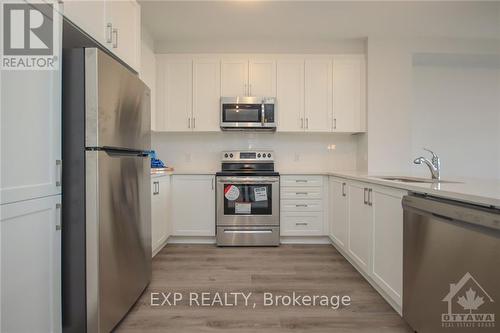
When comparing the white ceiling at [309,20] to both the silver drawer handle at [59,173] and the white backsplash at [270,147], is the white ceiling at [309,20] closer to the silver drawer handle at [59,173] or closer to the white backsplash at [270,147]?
the white backsplash at [270,147]

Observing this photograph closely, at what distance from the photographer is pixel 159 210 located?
3.07m

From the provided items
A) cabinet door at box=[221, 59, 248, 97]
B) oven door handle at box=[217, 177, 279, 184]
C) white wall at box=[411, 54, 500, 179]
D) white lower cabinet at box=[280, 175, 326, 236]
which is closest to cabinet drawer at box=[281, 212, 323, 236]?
white lower cabinet at box=[280, 175, 326, 236]

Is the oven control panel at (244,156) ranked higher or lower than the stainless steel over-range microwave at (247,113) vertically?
lower

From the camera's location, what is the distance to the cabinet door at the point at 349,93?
3.71 meters

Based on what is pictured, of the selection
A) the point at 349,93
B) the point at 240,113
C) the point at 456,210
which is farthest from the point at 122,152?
the point at 349,93

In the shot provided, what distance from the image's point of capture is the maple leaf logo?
3.92ft

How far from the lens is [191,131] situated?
3729 mm

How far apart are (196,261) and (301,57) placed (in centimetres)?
271

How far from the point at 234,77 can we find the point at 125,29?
1.63m

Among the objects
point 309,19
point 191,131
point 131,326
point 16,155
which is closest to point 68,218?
point 16,155

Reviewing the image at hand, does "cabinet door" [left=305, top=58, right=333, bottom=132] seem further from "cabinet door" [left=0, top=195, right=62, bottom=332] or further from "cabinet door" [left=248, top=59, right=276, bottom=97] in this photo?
"cabinet door" [left=0, top=195, right=62, bottom=332]

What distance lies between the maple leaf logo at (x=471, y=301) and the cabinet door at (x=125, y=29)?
7.88 feet

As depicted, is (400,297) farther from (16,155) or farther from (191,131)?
(191,131)

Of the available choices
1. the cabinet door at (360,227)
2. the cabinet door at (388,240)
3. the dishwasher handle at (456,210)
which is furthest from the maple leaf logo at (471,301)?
the cabinet door at (360,227)
